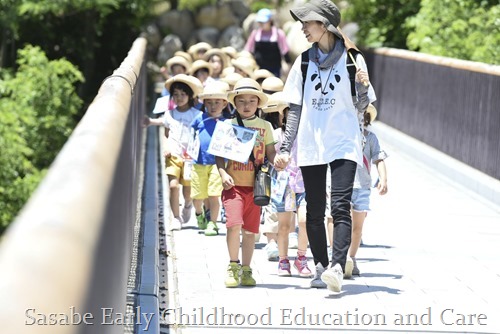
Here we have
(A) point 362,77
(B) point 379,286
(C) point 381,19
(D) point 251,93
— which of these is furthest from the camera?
(C) point 381,19

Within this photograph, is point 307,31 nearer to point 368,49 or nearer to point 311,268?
point 311,268

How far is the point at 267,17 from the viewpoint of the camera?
17.5 m

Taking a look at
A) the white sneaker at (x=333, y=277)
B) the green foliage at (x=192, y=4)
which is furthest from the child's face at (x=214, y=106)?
the green foliage at (x=192, y=4)

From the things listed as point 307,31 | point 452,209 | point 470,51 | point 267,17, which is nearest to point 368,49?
point 470,51

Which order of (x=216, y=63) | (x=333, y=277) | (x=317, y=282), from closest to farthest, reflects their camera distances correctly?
(x=333, y=277) → (x=317, y=282) → (x=216, y=63)

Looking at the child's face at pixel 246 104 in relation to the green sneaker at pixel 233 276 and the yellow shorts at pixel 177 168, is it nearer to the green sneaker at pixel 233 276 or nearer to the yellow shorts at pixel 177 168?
the green sneaker at pixel 233 276

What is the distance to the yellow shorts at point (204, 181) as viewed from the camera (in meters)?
10.7

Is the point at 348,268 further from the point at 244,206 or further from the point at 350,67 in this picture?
the point at 350,67

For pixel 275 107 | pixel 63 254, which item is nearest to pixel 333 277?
pixel 275 107

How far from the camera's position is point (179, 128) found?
11391 mm

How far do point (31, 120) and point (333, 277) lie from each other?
2975 cm

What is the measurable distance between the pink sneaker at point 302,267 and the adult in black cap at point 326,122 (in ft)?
2.23

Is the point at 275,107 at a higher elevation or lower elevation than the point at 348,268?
higher

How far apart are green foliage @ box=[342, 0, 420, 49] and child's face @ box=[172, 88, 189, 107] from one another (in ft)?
44.1
